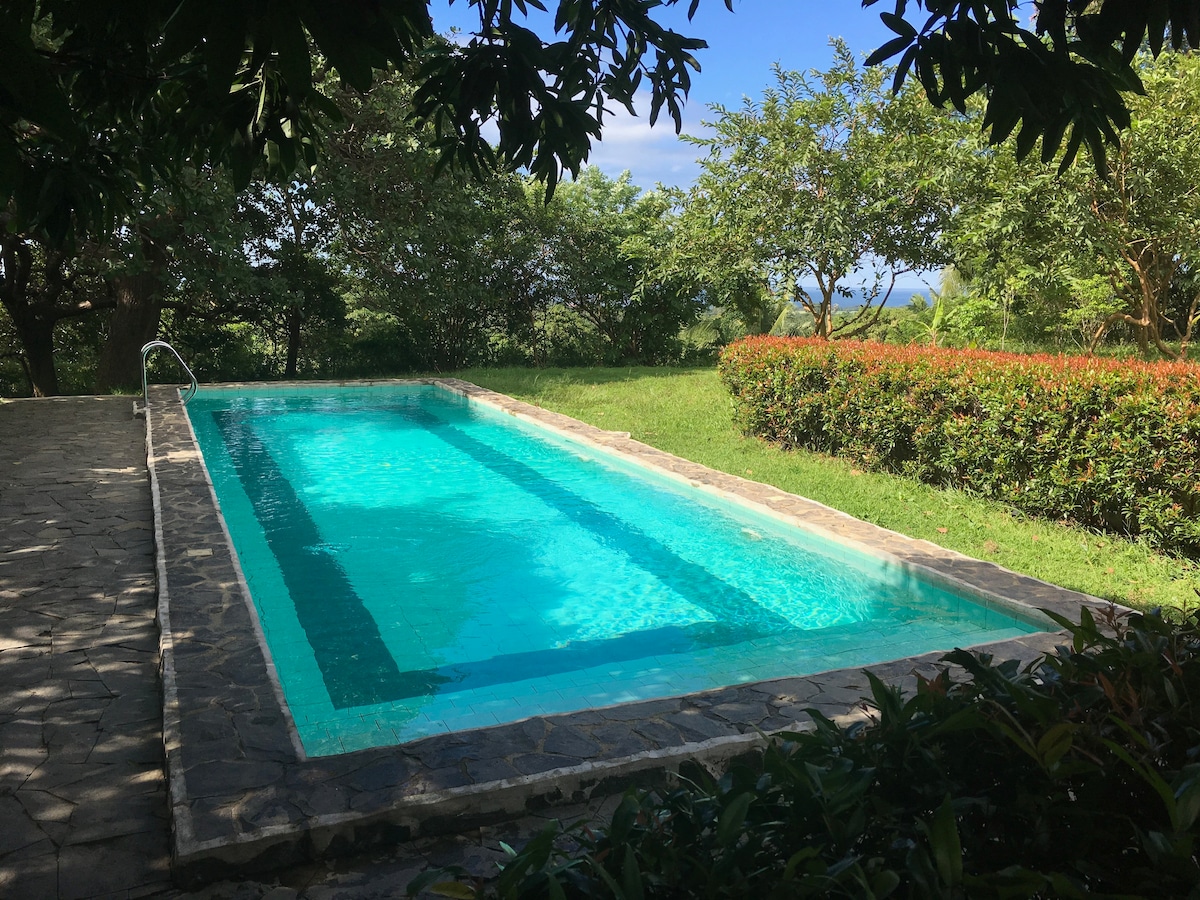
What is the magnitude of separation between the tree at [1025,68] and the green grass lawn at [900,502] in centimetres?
291

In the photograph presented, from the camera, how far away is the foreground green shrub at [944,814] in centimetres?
121

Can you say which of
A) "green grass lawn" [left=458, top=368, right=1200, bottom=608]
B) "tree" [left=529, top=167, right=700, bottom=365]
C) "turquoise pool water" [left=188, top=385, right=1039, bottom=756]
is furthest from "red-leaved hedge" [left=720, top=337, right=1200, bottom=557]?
"tree" [left=529, top=167, right=700, bottom=365]

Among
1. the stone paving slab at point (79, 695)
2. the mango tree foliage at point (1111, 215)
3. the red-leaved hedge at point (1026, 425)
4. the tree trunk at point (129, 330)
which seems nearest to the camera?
the stone paving slab at point (79, 695)

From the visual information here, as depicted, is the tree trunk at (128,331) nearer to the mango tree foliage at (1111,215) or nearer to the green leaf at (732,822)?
the mango tree foliage at (1111,215)

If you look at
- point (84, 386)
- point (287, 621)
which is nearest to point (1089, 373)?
point (287, 621)

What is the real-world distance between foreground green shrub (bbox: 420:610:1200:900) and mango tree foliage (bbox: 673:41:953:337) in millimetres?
14851

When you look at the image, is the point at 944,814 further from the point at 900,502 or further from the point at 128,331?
the point at 128,331

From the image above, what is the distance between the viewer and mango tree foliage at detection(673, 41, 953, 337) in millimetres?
15531

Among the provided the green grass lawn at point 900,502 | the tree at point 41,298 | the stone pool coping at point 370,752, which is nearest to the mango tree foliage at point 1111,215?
the green grass lawn at point 900,502

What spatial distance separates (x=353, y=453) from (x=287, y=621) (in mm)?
6275

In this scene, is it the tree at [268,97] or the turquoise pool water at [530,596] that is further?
the turquoise pool water at [530,596]

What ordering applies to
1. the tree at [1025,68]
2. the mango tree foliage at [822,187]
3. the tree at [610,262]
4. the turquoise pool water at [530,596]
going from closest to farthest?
the tree at [1025,68]
the turquoise pool water at [530,596]
the mango tree foliage at [822,187]
the tree at [610,262]

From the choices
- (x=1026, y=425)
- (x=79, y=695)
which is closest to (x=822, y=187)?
(x=1026, y=425)

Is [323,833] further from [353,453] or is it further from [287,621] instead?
[353,453]
